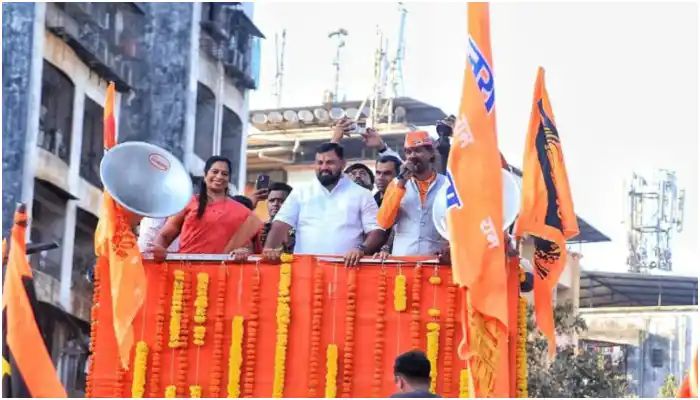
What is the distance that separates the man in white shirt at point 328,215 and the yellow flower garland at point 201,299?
58 cm

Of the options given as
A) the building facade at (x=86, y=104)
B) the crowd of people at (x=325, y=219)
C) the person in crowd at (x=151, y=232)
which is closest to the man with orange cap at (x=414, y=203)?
the crowd of people at (x=325, y=219)

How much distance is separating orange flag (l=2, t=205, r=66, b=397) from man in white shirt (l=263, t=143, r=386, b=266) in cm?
164

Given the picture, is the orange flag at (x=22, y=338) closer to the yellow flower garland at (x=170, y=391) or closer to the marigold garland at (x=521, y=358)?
the yellow flower garland at (x=170, y=391)

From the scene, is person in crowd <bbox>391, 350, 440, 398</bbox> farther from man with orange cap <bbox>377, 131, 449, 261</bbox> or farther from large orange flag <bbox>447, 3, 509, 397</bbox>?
man with orange cap <bbox>377, 131, 449, 261</bbox>

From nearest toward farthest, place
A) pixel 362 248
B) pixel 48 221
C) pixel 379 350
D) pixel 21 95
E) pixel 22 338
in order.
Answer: pixel 22 338 < pixel 379 350 < pixel 362 248 < pixel 21 95 < pixel 48 221

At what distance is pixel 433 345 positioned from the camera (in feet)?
28.5

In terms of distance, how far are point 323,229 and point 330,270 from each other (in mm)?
646

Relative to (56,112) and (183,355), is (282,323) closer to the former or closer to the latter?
(183,355)

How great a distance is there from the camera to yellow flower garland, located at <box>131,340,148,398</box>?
8906 millimetres

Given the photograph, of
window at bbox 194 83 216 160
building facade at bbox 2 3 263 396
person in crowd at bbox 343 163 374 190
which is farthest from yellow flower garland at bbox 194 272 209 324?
window at bbox 194 83 216 160

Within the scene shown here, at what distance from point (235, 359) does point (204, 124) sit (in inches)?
812

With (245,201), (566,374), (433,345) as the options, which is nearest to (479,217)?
(433,345)

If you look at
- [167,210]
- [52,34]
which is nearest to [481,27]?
[167,210]

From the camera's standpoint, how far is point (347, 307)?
884cm
